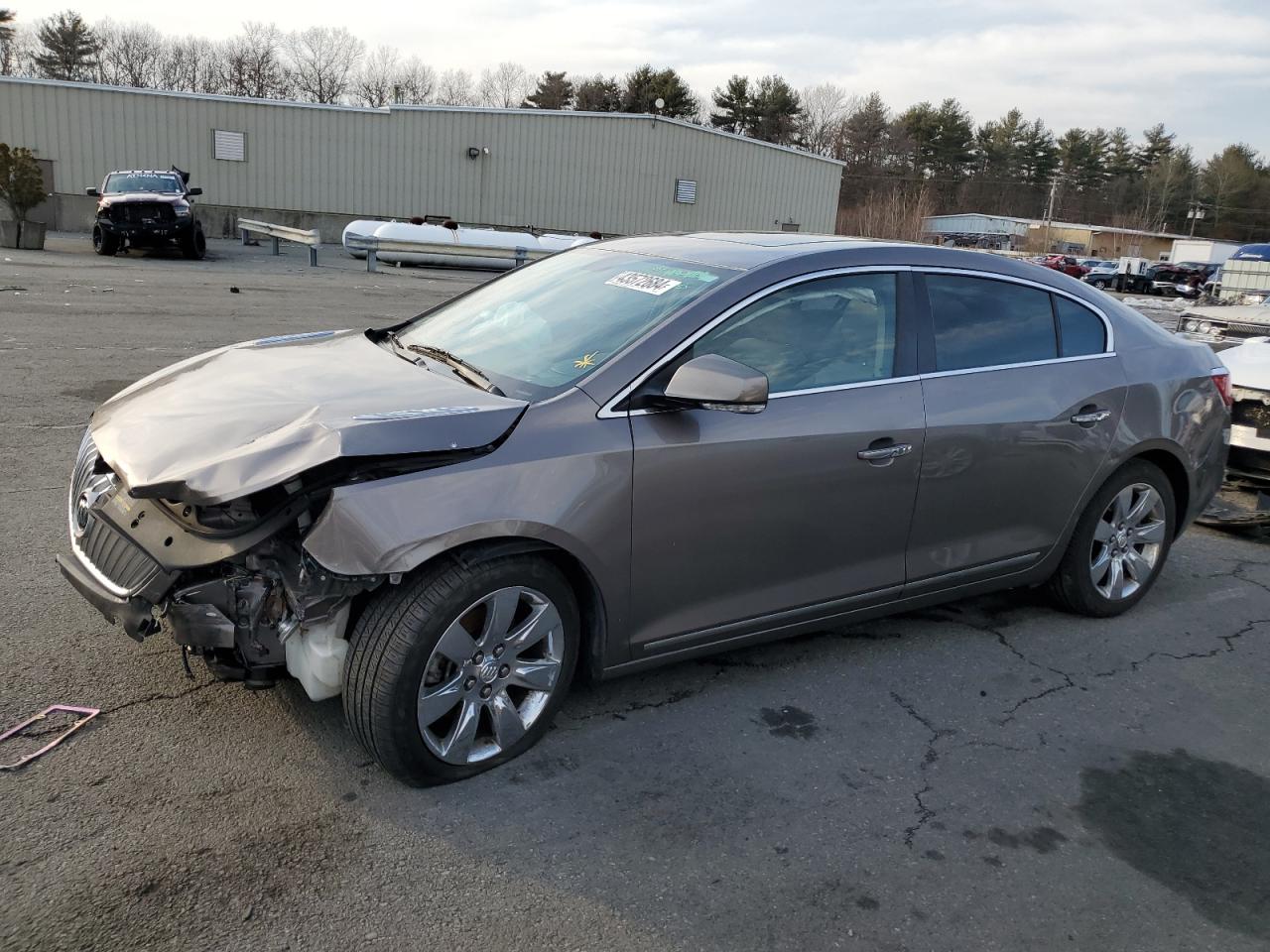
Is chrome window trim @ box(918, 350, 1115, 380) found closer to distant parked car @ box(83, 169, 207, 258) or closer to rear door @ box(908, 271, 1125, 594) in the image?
rear door @ box(908, 271, 1125, 594)

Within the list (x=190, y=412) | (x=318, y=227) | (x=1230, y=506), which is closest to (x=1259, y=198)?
(x=318, y=227)

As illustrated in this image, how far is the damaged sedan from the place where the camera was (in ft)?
9.49

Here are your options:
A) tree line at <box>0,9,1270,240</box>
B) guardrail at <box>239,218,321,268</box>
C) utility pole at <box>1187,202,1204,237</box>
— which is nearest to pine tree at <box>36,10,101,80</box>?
tree line at <box>0,9,1270,240</box>

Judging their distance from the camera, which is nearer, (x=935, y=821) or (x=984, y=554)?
(x=935, y=821)

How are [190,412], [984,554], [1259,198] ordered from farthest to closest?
1. [1259,198]
2. [984,554]
3. [190,412]

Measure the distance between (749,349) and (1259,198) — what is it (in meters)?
119

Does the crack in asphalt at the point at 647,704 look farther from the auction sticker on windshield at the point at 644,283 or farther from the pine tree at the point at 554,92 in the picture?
the pine tree at the point at 554,92

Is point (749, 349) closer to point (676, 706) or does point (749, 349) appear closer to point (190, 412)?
point (676, 706)

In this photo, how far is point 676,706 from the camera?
12.0ft

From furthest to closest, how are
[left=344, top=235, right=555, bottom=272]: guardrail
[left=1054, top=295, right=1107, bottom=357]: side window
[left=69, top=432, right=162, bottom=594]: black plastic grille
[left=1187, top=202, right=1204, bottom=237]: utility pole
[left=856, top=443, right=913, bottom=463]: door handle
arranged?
1. [left=1187, top=202, right=1204, bottom=237]: utility pole
2. [left=344, top=235, right=555, bottom=272]: guardrail
3. [left=1054, top=295, right=1107, bottom=357]: side window
4. [left=856, top=443, right=913, bottom=463]: door handle
5. [left=69, top=432, right=162, bottom=594]: black plastic grille

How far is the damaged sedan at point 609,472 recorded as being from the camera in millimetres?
2893

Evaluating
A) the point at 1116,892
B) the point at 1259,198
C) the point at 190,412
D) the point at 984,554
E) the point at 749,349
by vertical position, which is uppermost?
the point at 1259,198

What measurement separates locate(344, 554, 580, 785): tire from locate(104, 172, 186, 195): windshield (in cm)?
2192

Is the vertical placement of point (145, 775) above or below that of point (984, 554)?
below
